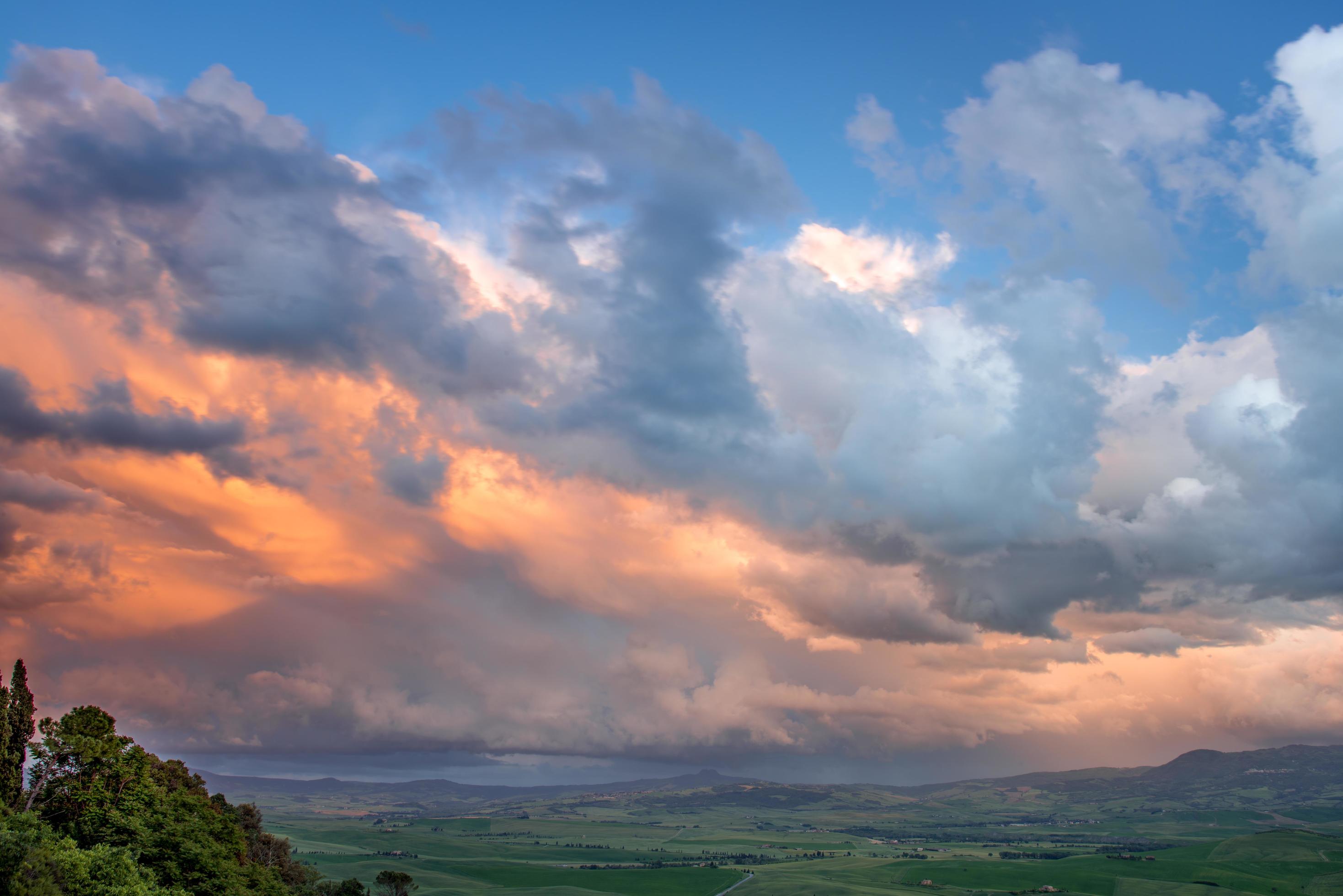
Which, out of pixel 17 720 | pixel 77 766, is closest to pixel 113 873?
pixel 77 766

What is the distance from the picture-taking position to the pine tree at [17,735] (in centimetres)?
13125

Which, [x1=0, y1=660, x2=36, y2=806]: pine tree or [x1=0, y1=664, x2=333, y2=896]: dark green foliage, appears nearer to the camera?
[x1=0, y1=664, x2=333, y2=896]: dark green foliage

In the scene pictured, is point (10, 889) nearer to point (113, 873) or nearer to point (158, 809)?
point (113, 873)

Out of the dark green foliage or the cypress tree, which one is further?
the cypress tree

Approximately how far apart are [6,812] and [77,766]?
22216mm

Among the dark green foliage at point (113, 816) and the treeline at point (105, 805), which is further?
the treeline at point (105, 805)

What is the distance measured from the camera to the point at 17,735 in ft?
448

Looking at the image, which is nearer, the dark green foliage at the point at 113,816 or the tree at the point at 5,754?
the dark green foliage at the point at 113,816

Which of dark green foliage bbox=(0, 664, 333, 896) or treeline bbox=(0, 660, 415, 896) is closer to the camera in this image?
dark green foliage bbox=(0, 664, 333, 896)

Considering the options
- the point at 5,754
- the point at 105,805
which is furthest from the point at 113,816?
the point at 5,754

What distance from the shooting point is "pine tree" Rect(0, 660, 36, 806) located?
5167 inches

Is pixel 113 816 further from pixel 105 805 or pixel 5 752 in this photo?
pixel 5 752

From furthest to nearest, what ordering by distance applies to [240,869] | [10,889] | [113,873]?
[240,869] < [113,873] < [10,889]

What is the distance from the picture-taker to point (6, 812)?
110 meters
